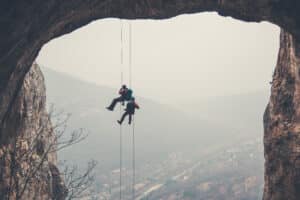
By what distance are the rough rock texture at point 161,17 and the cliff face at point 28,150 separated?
0.19 meters

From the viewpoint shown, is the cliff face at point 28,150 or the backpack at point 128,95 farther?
the backpack at point 128,95

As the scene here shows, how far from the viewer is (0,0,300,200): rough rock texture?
10.6m

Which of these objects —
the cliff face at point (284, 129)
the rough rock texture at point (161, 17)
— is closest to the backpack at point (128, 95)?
the rough rock texture at point (161, 17)

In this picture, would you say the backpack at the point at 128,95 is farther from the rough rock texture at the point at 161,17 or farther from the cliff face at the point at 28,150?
the cliff face at the point at 28,150

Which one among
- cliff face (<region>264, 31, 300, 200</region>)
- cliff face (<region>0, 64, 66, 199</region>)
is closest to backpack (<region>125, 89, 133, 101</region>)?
cliff face (<region>0, 64, 66, 199</region>)

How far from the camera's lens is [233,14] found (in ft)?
52.9

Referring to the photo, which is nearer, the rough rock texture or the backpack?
the rough rock texture

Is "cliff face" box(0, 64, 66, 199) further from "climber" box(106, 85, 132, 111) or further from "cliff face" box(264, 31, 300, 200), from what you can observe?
"cliff face" box(264, 31, 300, 200)

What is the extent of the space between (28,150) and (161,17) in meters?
7.91

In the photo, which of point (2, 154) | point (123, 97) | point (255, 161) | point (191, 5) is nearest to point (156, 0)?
point (191, 5)

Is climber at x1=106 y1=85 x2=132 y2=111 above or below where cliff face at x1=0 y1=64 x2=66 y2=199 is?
above

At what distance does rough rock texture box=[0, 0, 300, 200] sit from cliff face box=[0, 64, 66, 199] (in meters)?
0.19

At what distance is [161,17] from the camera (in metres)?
16.6

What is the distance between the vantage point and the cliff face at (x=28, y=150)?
14.0 metres
